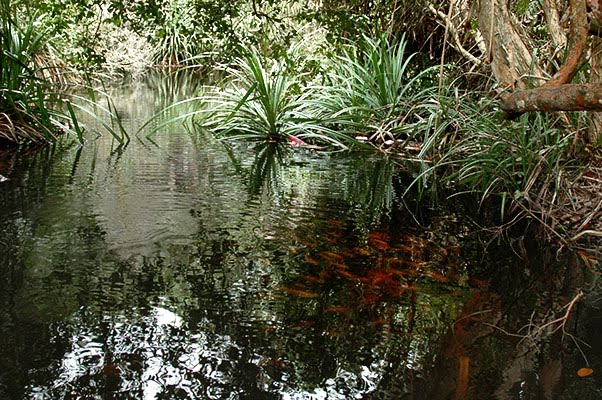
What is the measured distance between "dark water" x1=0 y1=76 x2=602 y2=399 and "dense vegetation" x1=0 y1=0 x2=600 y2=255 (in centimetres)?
42

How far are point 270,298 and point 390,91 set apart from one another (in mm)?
4158

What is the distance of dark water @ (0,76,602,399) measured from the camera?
179cm

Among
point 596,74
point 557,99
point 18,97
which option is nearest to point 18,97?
point 18,97

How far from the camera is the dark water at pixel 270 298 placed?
1.79m

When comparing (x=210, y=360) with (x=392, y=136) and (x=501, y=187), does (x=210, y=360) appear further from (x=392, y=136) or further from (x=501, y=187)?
(x=392, y=136)

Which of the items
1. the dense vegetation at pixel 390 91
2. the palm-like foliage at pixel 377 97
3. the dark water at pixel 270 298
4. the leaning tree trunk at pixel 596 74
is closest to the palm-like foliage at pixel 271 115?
the dense vegetation at pixel 390 91

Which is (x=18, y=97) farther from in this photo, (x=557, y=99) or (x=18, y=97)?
(x=557, y=99)

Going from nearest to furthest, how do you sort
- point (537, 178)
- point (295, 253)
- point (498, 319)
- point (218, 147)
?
point (498, 319)
point (295, 253)
point (537, 178)
point (218, 147)

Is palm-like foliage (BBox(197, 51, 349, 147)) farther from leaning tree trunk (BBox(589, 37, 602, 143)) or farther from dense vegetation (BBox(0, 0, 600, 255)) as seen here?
leaning tree trunk (BBox(589, 37, 602, 143))

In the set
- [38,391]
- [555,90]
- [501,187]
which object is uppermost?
[555,90]

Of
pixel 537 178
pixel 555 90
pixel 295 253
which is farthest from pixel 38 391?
pixel 537 178

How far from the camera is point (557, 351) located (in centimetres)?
206

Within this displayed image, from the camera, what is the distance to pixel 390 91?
6.16 meters

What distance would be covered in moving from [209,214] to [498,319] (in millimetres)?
1579
